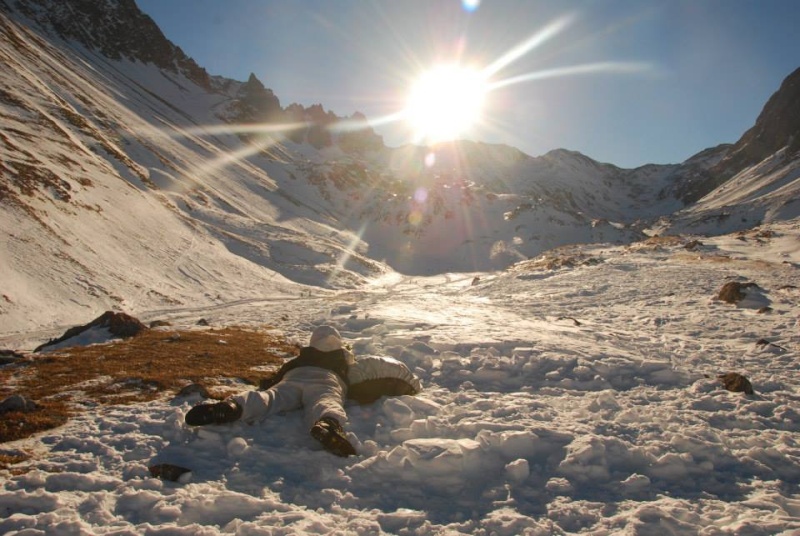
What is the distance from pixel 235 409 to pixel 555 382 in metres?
6.81

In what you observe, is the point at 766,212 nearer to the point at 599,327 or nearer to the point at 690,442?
the point at 599,327

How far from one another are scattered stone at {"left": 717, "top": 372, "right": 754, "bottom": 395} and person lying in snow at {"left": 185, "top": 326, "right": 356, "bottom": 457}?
7694 mm

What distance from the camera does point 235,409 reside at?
6023mm

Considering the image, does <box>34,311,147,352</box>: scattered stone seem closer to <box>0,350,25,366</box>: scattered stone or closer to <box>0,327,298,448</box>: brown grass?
<box>0,327,298,448</box>: brown grass

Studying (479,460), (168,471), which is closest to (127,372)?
(168,471)

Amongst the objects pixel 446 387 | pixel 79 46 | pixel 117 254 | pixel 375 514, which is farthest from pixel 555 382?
pixel 79 46

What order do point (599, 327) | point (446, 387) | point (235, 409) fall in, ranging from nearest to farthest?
point (235, 409)
point (446, 387)
point (599, 327)

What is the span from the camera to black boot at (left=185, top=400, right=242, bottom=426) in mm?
5723

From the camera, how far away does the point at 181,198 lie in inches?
2144

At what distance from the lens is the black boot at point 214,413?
572 cm

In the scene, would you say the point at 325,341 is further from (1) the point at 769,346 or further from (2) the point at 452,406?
(1) the point at 769,346

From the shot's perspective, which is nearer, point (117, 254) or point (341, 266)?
point (117, 254)

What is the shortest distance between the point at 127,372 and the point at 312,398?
4924mm

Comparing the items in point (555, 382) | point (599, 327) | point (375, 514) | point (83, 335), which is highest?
point (599, 327)
